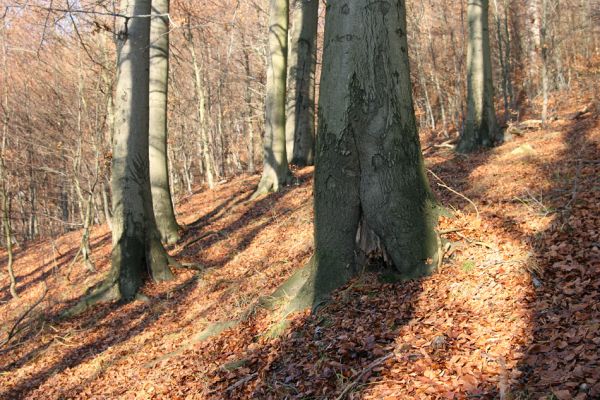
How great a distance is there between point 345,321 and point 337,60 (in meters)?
2.49

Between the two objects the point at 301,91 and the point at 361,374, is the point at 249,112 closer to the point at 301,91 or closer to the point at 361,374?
the point at 301,91

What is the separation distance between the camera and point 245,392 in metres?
3.79

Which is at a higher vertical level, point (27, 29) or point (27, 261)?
point (27, 29)

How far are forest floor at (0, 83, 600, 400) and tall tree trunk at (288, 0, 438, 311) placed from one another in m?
0.34

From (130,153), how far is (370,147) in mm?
5445

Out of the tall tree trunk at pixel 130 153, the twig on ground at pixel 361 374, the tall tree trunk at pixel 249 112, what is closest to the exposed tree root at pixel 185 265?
the tall tree trunk at pixel 130 153

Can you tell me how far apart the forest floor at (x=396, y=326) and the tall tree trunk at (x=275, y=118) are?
3734 mm

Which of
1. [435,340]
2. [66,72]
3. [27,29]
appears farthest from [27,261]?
[435,340]

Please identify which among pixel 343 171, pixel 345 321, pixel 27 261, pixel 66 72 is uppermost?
pixel 66 72

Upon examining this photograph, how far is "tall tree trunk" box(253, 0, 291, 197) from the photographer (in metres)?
12.3

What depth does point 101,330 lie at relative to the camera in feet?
24.1

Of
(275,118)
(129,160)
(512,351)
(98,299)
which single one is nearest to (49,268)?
(98,299)

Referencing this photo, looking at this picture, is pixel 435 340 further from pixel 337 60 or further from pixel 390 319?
pixel 337 60

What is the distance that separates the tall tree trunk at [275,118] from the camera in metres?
12.3
